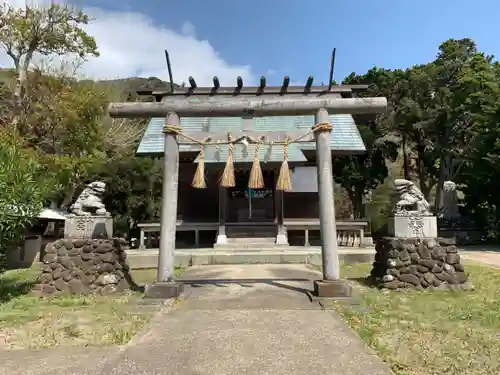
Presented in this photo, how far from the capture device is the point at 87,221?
7.47 m

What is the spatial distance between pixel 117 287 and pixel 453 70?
2221cm

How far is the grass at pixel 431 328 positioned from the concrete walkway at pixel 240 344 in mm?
309

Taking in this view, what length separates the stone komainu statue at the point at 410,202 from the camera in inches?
292

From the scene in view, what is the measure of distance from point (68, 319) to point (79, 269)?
1866 mm

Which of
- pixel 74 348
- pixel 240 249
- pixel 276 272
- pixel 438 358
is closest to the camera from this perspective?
pixel 438 358

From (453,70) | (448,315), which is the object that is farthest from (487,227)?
(448,315)

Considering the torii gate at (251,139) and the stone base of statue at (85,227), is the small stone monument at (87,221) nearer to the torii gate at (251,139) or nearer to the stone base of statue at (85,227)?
the stone base of statue at (85,227)

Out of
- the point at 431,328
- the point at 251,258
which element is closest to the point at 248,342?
the point at 431,328

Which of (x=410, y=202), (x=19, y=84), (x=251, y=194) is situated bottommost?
(x=410, y=202)

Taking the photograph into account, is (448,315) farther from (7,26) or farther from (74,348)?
(7,26)

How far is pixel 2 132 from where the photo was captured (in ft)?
44.0

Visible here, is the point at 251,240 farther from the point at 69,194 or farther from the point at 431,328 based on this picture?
the point at 431,328

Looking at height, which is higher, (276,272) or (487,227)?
(487,227)

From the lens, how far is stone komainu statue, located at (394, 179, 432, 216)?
7.41m
